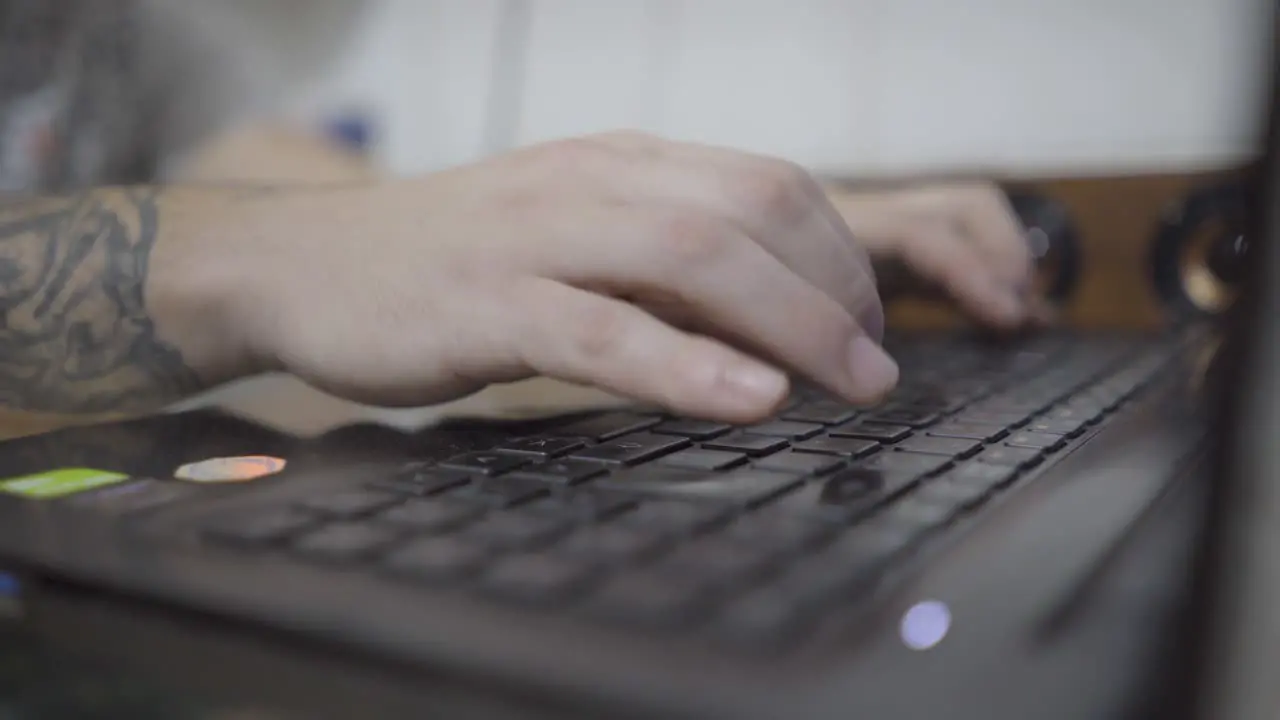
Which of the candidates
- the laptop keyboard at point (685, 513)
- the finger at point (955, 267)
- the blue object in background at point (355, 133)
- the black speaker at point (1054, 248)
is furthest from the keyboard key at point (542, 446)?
the blue object in background at point (355, 133)

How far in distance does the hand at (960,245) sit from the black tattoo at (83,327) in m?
0.37

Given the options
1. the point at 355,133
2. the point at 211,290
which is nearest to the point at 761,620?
the point at 211,290

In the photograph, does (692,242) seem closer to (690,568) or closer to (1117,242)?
(690,568)

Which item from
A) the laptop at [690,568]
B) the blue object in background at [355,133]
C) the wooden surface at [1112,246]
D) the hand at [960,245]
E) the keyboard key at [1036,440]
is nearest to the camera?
the laptop at [690,568]

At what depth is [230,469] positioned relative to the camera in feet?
0.97

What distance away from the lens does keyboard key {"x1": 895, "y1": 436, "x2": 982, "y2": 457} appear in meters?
0.31

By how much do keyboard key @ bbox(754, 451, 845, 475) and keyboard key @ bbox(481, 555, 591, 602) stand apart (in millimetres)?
100

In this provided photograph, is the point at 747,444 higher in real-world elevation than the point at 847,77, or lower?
lower

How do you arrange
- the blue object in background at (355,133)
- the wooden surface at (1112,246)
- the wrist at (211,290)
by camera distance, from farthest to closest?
the blue object in background at (355,133) < the wooden surface at (1112,246) < the wrist at (211,290)

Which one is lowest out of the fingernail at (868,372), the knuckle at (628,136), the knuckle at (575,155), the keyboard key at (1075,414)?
the keyboard key at (1075,414)

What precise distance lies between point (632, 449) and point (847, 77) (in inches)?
28.2

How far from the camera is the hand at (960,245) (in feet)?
2.00

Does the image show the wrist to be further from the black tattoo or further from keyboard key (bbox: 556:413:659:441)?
keyboard key (bbox: 556:413:659:441)

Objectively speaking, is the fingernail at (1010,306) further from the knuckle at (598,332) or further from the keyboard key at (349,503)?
the keyboard key at (349,503)
